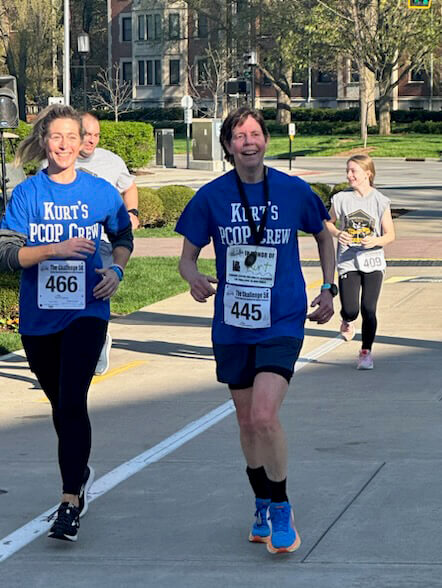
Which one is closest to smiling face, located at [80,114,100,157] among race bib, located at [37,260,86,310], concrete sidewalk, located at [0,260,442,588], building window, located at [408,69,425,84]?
concrete sidewalk, located at [0,260,442,588]

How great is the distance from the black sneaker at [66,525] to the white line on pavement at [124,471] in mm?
166

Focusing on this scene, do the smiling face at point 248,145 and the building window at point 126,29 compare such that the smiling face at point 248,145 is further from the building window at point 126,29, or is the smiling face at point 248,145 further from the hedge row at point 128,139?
the building window at point 126,29

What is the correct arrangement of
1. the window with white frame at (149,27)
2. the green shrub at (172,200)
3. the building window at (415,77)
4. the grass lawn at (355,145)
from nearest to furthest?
the green shrub at (172,200)
the grass lawn at (355,145)
the building window at (415,77)
the window with white frame at (149,27)

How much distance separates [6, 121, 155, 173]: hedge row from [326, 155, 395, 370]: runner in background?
32.8 metres

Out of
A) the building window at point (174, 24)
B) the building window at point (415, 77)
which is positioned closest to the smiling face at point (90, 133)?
the building window at point (415, 77)

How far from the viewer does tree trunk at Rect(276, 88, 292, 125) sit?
3191 inches

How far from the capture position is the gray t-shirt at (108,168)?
8.63 m

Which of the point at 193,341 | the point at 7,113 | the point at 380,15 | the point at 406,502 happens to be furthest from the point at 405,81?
the point at 406,502

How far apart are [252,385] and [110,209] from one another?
1.15 m

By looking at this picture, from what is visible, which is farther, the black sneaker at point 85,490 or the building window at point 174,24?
the building window at point 174,24

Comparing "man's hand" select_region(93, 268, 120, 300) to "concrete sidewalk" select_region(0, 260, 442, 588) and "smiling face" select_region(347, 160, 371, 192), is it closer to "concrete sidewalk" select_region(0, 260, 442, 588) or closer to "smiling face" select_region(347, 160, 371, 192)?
"concrete sidewalk" select_region(0, 260, 442, 588)

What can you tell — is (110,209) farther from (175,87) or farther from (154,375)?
(175,87)

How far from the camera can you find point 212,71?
281 ft

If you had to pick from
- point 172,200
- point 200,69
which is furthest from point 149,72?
point 172,200
